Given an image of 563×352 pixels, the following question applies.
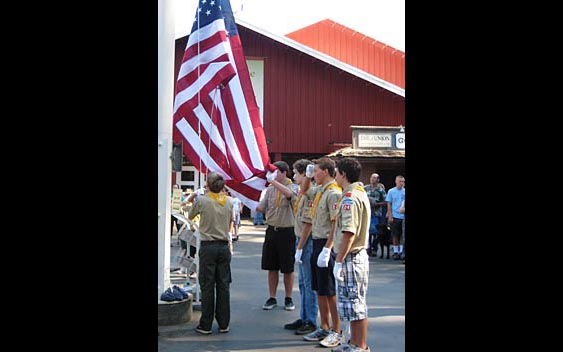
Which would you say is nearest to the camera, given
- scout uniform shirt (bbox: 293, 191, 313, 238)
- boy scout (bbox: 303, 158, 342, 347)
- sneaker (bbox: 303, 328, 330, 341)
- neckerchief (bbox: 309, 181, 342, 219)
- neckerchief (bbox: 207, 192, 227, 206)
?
boy scout (bbox: 303, 158, 342, 347)

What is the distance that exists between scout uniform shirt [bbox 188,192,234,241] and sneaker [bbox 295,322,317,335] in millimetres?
1413

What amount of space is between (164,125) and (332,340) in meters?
3.49

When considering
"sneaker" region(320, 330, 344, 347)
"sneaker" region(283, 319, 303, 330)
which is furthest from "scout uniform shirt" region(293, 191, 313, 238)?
"sneaker" region(320, 330, 344, 347)

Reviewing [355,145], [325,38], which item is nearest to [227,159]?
[355,145]

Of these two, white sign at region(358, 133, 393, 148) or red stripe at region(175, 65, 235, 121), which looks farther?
white sign at region(358, 133, 393, 148)

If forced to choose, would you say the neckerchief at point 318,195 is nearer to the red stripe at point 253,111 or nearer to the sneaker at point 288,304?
the red stripe at point 253,111

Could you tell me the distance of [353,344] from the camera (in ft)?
19.3

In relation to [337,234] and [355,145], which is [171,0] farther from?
[355,145]

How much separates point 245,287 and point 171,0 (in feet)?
16.2

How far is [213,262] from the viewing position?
7371 mm

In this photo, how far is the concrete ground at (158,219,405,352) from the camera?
6883 millimetres

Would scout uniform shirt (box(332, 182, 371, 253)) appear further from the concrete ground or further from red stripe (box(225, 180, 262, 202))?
red stripe (box(225, 180, 262, 202))

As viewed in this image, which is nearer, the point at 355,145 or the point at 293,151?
the point at 355,145

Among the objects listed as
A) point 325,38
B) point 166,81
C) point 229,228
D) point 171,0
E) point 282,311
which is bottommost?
point 282,311
